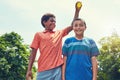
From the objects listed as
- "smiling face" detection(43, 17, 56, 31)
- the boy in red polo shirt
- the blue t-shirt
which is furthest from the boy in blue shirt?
"smiling face" detection(43, 17, 56, 31)

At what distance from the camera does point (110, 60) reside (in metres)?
46.6

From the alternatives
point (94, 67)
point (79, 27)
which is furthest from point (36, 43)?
point (94, 67)

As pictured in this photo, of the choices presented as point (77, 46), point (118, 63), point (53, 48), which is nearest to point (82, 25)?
point (77, 46)

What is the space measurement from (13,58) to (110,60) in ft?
37.2

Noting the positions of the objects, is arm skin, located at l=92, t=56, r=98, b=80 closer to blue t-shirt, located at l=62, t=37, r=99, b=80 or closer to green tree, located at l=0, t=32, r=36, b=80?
blue t-shirt, located at l=62, t=37, r=99, b=80

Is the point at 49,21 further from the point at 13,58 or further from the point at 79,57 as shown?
the point at 13,58

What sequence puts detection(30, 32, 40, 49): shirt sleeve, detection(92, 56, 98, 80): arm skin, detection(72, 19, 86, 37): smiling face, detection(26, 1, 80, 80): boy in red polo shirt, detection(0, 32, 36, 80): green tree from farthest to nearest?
detection(0, 32, 36, 80): green tree, detection(30, 32, 40, 49): shirt sleeve, detection(26, 1, 80, 80): boy in red polo shirt, detection(72, 19, 86, 37): smiling face, detection(92, 56, 98, 80): arm skin

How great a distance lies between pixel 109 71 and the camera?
151ft

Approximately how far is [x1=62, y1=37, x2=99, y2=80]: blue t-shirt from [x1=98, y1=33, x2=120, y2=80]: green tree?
39774 mm

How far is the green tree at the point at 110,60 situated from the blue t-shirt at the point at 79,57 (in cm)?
3977

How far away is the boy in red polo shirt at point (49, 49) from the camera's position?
629 centimetres

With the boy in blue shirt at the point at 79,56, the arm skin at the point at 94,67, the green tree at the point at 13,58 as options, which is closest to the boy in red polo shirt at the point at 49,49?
the boy in blue shirt at the point at 79,56

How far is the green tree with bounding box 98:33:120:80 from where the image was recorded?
46.0 meters

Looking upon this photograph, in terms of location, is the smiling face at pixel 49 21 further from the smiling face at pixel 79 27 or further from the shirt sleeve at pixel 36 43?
the smiling face at pixel 79 27
